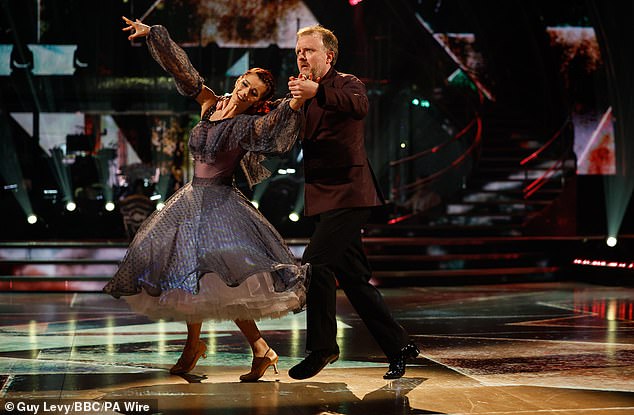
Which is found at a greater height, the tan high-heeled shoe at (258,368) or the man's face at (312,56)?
the man's face at (312,56)

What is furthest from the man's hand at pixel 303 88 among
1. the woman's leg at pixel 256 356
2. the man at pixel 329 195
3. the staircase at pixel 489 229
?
the staircase at pixel 489 229

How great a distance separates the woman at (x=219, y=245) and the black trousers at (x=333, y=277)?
0.09m

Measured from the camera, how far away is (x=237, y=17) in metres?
17.7

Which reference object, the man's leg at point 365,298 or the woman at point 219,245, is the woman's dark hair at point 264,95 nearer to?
the woman at point 219,245

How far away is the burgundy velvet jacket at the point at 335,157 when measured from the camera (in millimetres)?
4238

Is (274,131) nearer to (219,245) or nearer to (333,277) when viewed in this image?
(219,245)

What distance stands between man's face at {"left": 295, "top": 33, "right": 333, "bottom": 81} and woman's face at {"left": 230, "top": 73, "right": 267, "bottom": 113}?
0.30 m

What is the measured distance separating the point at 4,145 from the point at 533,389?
13939 mm

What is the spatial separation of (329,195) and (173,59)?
100cm

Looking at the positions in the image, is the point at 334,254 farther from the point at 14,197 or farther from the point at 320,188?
the point at 14,197

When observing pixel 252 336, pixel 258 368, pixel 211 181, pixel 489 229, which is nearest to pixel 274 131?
pixel 211 181

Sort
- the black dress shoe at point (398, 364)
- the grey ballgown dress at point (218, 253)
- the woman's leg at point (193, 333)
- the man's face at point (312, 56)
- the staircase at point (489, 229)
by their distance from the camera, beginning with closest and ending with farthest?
the grey ballgown dress at point (218, 253) → the man's face at point (312, 56) → the black dress shoe at point (398, 364) → the woman's leg at point (193, 333) → the staircase at point (489, 229)

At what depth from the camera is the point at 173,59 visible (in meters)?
4.52

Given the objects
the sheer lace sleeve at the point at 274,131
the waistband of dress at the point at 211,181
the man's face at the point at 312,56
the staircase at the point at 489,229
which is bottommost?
the staircase at the point at 489,229
